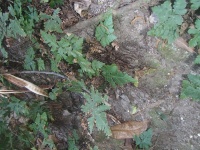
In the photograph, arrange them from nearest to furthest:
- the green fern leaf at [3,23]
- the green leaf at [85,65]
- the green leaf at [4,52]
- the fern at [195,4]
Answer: the fern at [195,4], the green fern leaf at [3,23], the green leaf at [85,65], the green leaf at [4,52]

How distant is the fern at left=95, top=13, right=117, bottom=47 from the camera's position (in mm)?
2926

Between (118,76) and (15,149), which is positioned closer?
(118,76)

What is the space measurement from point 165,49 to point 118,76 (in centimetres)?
65

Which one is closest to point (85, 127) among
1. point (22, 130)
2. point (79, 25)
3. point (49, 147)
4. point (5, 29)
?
point (49, 147)

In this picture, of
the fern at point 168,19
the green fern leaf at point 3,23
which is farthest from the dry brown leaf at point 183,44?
Result: the green fern leaf at point 3,23

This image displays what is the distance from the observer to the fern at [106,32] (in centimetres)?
293

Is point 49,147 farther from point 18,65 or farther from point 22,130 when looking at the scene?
point 18,65

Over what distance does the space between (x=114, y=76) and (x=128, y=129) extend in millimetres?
718

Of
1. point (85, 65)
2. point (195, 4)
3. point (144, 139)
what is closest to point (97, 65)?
point (85, 65)

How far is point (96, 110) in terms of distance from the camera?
2.85 metres

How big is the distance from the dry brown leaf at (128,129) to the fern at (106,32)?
970 mm

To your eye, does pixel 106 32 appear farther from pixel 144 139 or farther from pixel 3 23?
pixel 144 139

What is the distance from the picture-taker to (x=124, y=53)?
3135 millimetres

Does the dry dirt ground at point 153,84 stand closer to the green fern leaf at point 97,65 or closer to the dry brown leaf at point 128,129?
the dry brown leaf at point 128,129
